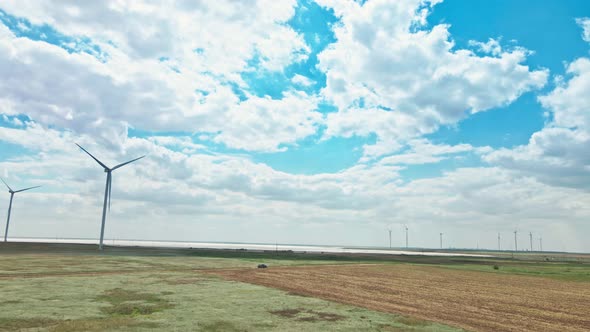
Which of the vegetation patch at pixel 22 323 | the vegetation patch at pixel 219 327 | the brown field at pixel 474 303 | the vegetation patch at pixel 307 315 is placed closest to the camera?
the vegetation patch at pixel 22 323

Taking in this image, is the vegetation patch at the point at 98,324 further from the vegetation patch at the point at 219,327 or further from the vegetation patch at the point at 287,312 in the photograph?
the vegetation patch at the point at 287,312

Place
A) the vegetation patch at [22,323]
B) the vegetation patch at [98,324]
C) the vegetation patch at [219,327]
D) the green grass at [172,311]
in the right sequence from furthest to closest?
the green grass at [172,311] < the vegetation patch at [219,327] < the vegetation patch at [98,324] < the vegetation patch at [22,323]

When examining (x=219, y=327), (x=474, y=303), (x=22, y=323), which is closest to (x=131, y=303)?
(x=22, y=323)

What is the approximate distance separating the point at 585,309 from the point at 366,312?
20605 mm

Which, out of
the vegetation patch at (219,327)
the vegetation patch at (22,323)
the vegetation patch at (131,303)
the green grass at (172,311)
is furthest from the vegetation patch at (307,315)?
the vegetation patch at (22,323)

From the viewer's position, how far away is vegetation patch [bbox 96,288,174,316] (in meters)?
26.9

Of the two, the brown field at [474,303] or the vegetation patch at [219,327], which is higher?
the vegetation patch at [219,327]

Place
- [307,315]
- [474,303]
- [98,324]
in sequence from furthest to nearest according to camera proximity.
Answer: [474,303]
[307,315]
[98,324]

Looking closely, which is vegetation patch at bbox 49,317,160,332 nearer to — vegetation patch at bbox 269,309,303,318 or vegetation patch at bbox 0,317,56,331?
vegetation patch at bbox 0,317,56,331

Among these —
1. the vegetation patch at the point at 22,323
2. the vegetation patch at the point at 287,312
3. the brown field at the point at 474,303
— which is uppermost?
the vegetation patch at the point at 22,323

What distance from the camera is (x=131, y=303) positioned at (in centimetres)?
2991

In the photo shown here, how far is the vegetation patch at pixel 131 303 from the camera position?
26.9m

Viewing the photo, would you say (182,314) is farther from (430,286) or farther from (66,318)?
(430,286)

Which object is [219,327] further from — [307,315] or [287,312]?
[307,315]
